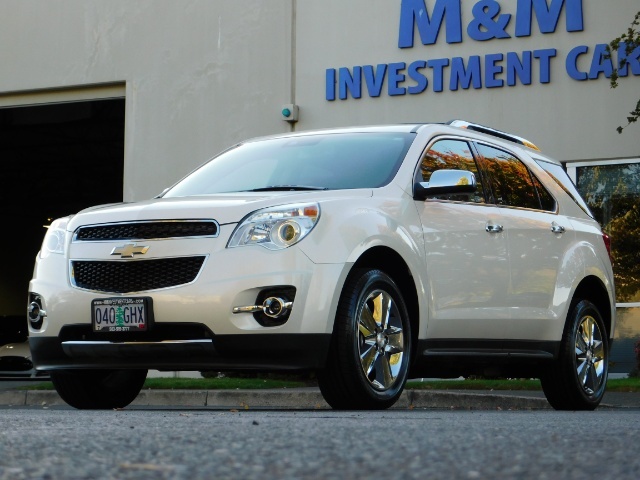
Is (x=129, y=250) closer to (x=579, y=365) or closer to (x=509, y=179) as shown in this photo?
(x=509, y=179)

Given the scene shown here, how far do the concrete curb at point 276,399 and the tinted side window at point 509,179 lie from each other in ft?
9.38

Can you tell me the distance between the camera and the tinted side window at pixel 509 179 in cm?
854

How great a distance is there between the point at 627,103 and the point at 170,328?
1065 centimetres

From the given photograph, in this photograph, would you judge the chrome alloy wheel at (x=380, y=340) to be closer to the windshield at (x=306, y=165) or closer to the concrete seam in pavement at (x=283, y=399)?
the windshield at (x=306, y=165)

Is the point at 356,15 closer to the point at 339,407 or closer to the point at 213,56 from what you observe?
the point at 213,56

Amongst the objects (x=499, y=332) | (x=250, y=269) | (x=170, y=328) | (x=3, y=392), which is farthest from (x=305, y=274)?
(x=3, y=392)

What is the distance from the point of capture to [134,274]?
6.93m

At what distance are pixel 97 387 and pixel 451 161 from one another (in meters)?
2.67

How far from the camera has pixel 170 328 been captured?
683cm

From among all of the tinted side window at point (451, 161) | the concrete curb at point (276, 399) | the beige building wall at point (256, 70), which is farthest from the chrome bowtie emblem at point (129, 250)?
the beige building wall at point (256, 70)

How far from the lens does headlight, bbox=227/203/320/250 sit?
6.74 metres

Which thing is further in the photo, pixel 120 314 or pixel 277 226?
pixel 120 314

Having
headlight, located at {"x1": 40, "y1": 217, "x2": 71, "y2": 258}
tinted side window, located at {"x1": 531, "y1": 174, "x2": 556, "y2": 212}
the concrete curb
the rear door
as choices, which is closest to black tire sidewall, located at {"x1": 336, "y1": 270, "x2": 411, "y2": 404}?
Answer: the rear door

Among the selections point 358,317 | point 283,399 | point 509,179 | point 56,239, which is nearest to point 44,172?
point 283,399
